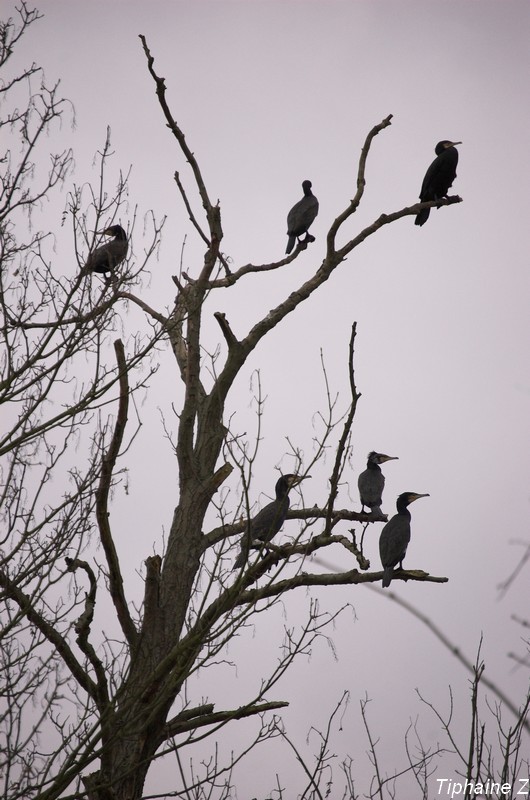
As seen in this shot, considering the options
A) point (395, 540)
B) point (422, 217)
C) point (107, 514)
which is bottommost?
point (107, 514)

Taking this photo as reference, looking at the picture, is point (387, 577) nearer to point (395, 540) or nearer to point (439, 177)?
point (395, 540)

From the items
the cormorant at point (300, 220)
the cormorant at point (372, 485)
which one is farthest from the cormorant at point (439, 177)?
the cormorant at point (372, 485)

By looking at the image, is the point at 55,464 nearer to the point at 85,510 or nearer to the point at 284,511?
the point at 85,510

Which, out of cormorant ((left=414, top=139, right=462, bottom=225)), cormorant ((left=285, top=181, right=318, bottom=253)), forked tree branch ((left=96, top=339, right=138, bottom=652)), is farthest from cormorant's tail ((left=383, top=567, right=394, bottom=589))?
cormorant ((left=285, top=181, right=318, bottom=253))

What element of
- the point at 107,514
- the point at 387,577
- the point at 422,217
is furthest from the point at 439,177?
the point at 107,514

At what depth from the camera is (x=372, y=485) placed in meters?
9.00

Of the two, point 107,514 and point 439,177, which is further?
point 439,177

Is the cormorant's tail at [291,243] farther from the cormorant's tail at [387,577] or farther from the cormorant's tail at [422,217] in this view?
the cormorant's tail at [387,577]

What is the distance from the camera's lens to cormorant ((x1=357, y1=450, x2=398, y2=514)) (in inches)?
348

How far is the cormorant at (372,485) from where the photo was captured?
884 centimetres

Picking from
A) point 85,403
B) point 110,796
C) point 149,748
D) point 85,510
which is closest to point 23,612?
point 85,510

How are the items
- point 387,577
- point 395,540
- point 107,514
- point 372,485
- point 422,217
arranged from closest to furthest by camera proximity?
point 107,514 < point 387,577 < point 395,540 < point 372,485 < point 422,217

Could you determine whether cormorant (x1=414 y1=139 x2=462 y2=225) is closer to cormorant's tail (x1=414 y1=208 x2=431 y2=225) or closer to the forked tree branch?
cormorant's tail (x1=414 y1=208 x2=431 y2=225)

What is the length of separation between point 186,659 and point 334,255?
4.36 m
